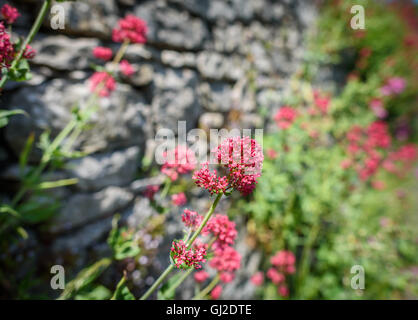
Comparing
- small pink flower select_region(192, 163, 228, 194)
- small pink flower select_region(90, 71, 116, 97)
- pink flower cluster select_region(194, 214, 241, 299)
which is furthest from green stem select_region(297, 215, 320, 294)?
small pink flower select_region(90, 71, 116, 97)

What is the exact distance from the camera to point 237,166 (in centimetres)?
81

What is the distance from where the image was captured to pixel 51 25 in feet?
4.98

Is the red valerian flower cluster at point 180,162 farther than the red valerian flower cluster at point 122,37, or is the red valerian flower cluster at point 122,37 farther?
the red valerian flower cluster at point 122,37

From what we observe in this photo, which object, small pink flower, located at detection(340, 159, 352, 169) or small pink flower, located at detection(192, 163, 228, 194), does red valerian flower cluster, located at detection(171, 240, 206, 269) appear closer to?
small pink flower, located at detection(192, 163, 228, 194)

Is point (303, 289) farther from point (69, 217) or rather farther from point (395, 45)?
point (395, 45)

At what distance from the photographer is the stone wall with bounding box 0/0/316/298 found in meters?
1.55

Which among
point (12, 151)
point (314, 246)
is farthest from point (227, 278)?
point (314, 246)

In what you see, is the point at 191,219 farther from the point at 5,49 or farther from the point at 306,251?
the point at 306,251

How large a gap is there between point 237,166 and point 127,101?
139 centimetres

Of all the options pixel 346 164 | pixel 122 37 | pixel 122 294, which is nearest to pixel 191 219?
pixel 122 294

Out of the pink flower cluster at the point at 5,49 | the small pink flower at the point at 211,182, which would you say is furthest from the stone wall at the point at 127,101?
the small pink flower at the point at 211,182

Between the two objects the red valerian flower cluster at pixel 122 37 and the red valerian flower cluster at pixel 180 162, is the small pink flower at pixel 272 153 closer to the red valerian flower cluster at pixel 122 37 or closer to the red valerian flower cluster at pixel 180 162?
the red valerian flower cluster at pixel 180 162

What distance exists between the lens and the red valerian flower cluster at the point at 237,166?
805mm

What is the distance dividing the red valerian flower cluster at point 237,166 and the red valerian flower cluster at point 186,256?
23 centimetres
